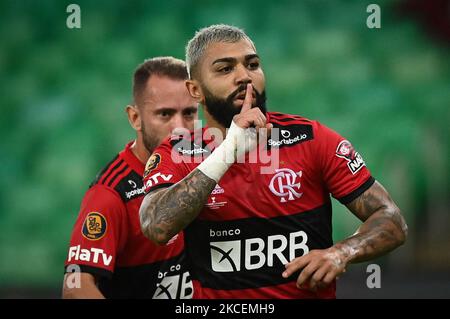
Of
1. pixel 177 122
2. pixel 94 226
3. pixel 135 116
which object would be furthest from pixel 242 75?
pixel 135 116

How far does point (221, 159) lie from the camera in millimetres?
3363

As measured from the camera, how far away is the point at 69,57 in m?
8.47

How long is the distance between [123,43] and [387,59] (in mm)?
2912

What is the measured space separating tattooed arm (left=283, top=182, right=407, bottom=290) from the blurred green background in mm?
4328

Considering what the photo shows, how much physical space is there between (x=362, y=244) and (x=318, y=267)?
0.28m

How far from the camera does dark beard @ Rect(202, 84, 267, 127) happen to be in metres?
3.58

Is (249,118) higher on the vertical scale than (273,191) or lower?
higher

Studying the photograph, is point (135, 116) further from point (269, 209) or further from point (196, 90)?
point (269, 209)

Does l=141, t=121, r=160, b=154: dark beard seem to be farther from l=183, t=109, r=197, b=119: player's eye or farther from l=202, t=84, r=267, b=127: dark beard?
l=202, t=84, r=267, b=127: dark beard

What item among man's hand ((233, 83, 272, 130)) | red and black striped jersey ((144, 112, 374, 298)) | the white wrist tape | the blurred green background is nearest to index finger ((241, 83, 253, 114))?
man's hand ((233, 83, 272, 130))
